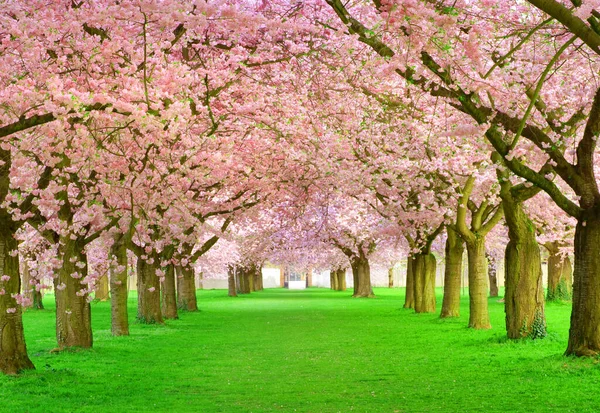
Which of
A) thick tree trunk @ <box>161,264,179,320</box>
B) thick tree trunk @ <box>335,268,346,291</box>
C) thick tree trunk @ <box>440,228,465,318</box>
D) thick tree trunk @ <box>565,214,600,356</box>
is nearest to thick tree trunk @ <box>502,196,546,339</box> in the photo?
thick tree trunk @ <box>565,214,600,356</box>

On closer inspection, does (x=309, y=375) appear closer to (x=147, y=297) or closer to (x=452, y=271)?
(x=452, y=271)

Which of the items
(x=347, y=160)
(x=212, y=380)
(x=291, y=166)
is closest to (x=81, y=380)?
(x=212, y=380)

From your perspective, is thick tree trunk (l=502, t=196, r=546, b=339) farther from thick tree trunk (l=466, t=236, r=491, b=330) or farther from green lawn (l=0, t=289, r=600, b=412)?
thick tree trunk (l=466, t=236, r=491, b=330)

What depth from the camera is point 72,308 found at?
19.8 metres

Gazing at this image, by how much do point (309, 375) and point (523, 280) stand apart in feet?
23.8

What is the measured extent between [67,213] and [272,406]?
7773 mm

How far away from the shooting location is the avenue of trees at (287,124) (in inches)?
426

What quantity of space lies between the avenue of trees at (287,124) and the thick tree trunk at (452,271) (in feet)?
0.18

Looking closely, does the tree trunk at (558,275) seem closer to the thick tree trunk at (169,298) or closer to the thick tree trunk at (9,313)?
the thick tree trunk at (169,298)

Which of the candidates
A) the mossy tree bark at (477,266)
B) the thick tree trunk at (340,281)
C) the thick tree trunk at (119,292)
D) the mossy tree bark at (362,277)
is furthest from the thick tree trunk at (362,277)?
the thick tree trunk at (119,292)

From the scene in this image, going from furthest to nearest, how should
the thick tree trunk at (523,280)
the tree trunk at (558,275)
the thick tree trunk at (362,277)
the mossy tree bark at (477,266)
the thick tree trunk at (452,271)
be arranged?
the thick tree trunk at (362,277) → the tree trunk at (558,275) → the thick tree trunk at (452,271) → the mossy tree bark at (477,266) → the thick tree trunk at (523,280)

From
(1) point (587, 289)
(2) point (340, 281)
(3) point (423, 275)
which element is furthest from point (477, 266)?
(2) point (340, 281)

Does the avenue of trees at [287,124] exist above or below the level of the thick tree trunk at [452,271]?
above

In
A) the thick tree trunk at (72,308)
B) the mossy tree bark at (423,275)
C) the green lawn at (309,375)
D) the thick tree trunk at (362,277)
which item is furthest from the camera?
the thick tree trunk at (362,277)
